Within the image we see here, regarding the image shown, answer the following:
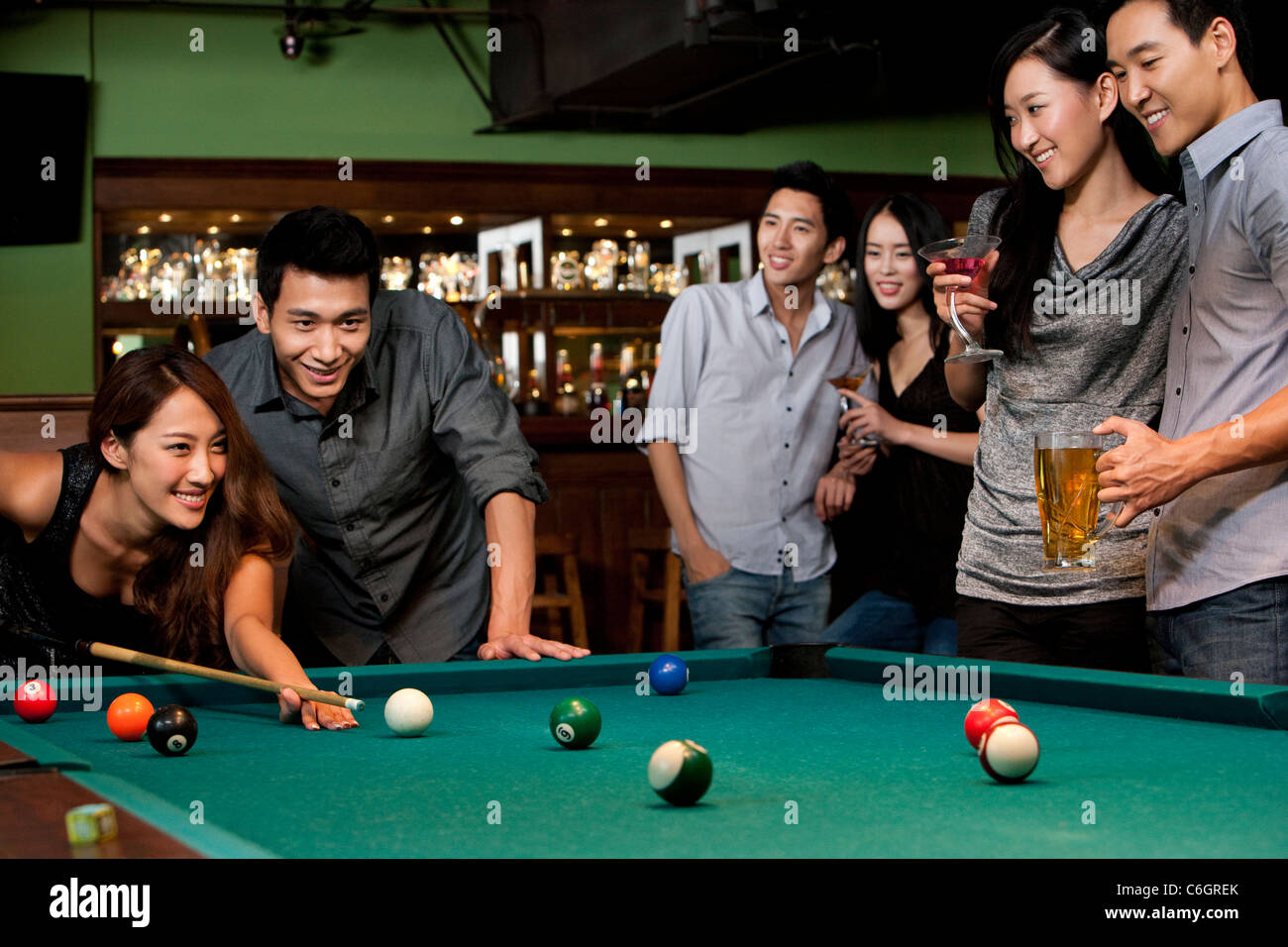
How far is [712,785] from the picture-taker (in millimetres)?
1503

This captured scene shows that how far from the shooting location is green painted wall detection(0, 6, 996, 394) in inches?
261

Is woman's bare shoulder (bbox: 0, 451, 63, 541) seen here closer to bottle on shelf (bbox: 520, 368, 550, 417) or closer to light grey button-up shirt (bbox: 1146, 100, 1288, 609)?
light grey button-up shirt (bbox: 1146, 100, 1288, 609)

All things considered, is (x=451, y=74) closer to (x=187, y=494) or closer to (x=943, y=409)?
(x=943, y=409)

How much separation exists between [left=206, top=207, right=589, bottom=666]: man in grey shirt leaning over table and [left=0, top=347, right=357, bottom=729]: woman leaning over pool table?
0.88 feet

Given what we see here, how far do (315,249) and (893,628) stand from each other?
1577mm

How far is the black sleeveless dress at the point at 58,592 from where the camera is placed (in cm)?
259

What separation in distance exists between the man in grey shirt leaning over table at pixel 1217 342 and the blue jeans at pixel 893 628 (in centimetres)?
101

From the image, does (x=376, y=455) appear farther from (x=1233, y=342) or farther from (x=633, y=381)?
(x=633, y=381)

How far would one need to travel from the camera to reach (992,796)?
1.42m

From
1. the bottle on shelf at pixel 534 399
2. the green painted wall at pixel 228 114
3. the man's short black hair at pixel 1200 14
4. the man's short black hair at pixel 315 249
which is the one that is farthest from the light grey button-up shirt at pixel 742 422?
the green painted wall at pixel 228 114

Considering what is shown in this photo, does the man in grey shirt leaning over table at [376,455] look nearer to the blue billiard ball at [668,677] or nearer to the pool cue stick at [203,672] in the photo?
the blue billiard ball at [668,677]

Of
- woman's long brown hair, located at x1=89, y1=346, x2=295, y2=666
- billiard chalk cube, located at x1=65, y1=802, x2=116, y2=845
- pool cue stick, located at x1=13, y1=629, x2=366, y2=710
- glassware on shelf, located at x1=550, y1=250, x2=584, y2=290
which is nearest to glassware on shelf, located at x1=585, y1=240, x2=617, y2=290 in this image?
glassware on shelf, located at x1=550, y1=250, x2=584, y2=290
